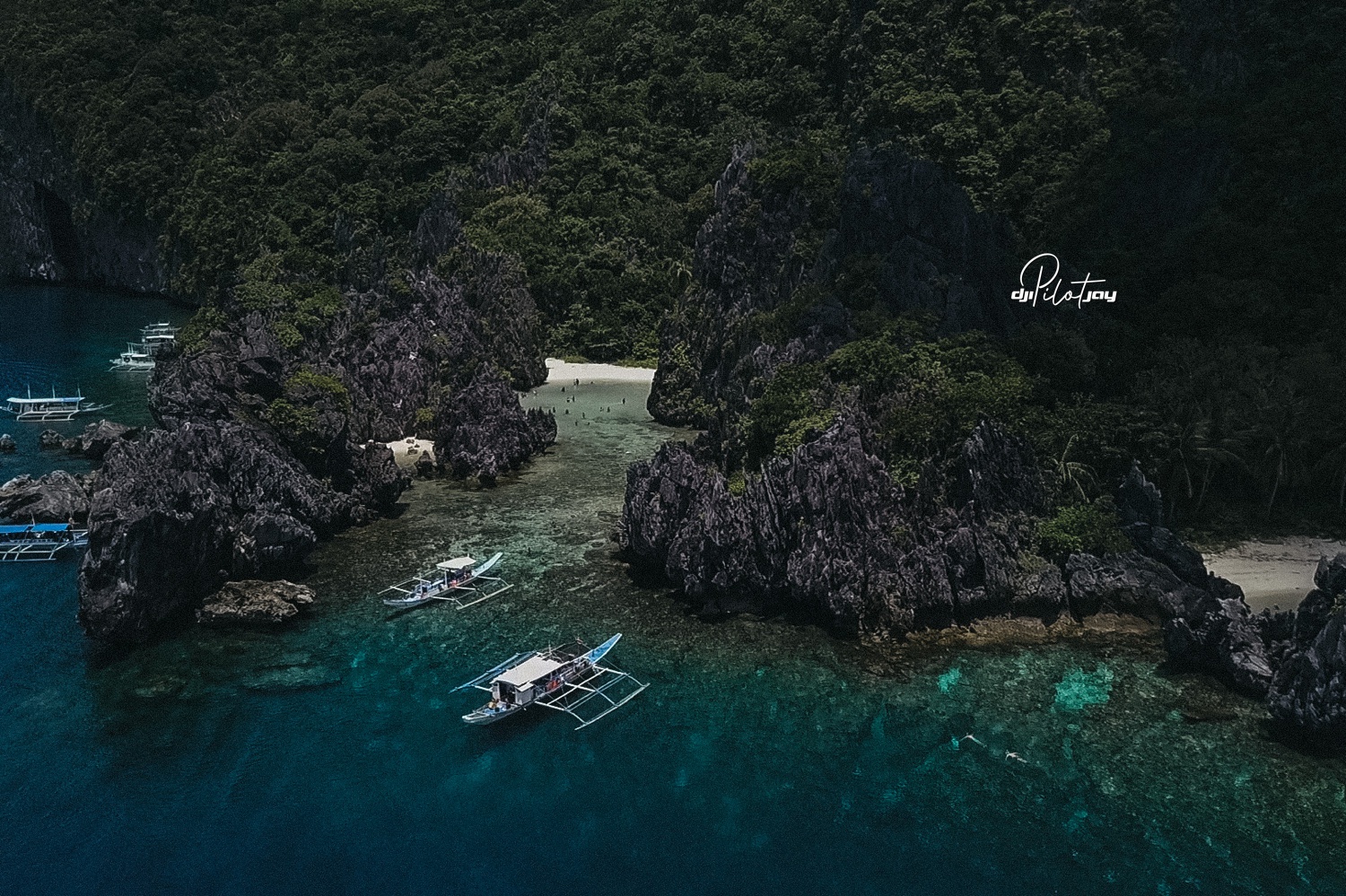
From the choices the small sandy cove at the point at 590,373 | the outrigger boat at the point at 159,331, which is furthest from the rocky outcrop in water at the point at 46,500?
the outrigger boat at the point at 159,331

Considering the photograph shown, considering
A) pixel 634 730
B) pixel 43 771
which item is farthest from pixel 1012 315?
pixel 43 771

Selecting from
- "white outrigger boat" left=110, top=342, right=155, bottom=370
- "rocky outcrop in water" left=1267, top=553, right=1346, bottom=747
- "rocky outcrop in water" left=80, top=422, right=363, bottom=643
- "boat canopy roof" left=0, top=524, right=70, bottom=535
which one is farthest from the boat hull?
"white outrigger boat" left=110, top=342, right=155, bottom=370

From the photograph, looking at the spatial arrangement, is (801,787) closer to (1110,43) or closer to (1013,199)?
(1013,199)

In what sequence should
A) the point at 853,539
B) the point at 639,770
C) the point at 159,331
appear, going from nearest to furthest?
the point at 639,770
the point at 853,539
the point at 159,331

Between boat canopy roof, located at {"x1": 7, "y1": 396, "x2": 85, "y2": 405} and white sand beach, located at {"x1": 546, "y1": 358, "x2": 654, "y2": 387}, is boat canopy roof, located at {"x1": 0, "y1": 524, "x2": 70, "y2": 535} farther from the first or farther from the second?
white sand beach, located at {"x1": 546, "y1": 358, "x2": 654, "y2": 387}

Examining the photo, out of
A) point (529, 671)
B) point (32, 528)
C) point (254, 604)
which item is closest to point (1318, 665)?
point (529, 671)

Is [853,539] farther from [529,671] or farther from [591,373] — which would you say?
[591,373]
